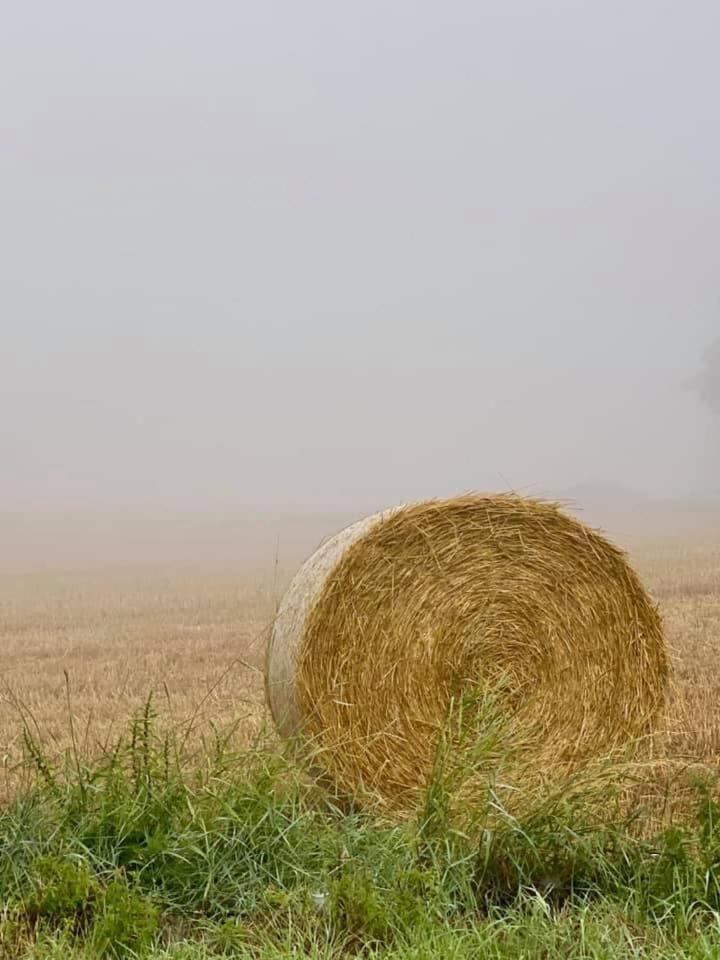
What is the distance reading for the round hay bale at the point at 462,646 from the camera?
530cm

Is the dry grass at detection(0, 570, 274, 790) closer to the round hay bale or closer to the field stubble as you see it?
the field stubble

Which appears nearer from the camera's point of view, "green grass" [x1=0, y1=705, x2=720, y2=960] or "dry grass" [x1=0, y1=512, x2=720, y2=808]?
"green grass" [x1=0, y1=705, x2=720, y2=960]

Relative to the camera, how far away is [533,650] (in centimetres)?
586

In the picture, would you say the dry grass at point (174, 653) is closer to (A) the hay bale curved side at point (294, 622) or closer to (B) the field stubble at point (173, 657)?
(B) the field stubble at point (173, 657)

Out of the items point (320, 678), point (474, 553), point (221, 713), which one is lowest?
point (221, 713)

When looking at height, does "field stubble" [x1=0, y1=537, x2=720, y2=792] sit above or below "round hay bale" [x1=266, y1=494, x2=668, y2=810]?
below

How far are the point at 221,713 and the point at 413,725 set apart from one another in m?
2.74

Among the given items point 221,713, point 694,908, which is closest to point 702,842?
point 694,908

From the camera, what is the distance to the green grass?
11.9ft

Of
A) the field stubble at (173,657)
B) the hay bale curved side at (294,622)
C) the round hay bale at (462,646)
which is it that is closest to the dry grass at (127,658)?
the field stubble at (173,657)

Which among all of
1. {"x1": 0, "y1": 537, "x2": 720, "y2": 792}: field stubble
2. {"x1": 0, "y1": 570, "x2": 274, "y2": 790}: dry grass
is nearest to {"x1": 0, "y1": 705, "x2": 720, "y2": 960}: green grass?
{"x1": 0, "y1": 537, "x2": 720, "y2": 792}: field stubble

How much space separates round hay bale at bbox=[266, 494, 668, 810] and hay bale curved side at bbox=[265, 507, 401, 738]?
1 cm

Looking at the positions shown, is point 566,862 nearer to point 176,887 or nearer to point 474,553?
point 176,887

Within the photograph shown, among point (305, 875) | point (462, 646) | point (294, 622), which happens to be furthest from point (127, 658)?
point (305, 875)
